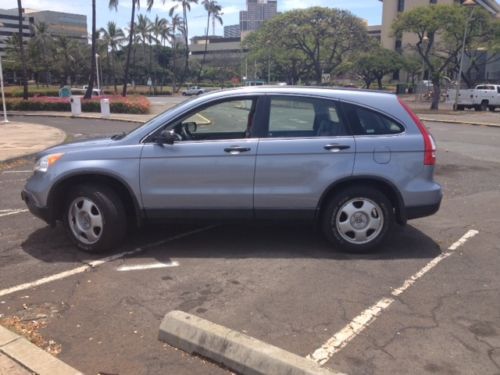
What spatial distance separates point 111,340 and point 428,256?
3348mm

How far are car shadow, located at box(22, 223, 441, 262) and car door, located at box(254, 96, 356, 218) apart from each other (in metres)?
0.36

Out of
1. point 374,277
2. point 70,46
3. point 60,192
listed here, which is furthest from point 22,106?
point 70,46

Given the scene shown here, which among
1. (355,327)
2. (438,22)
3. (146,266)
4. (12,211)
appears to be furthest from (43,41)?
(355,327)

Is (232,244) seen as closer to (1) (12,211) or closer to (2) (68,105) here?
(1) (12,211)

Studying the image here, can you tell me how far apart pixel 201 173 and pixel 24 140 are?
41.4ft

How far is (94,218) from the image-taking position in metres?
5.23

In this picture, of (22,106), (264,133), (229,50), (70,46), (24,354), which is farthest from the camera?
(229,50)

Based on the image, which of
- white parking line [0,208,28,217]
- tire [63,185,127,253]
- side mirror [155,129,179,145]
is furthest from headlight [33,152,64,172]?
white parking line [0,208,28,217]

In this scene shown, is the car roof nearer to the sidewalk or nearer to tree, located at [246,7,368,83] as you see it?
the sidewalk

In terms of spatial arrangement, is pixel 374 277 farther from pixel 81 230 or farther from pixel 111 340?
pixel 81 230

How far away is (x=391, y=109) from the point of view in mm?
5250

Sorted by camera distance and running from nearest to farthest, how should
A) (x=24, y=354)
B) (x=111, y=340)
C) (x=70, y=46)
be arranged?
(x=24, y=354)
(x=111, y=340)
(x=70, y=46)

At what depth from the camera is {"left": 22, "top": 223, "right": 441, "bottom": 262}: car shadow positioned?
17.5 ft

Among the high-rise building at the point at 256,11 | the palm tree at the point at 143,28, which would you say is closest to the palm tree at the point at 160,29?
the palm tree at the point at 143,28
